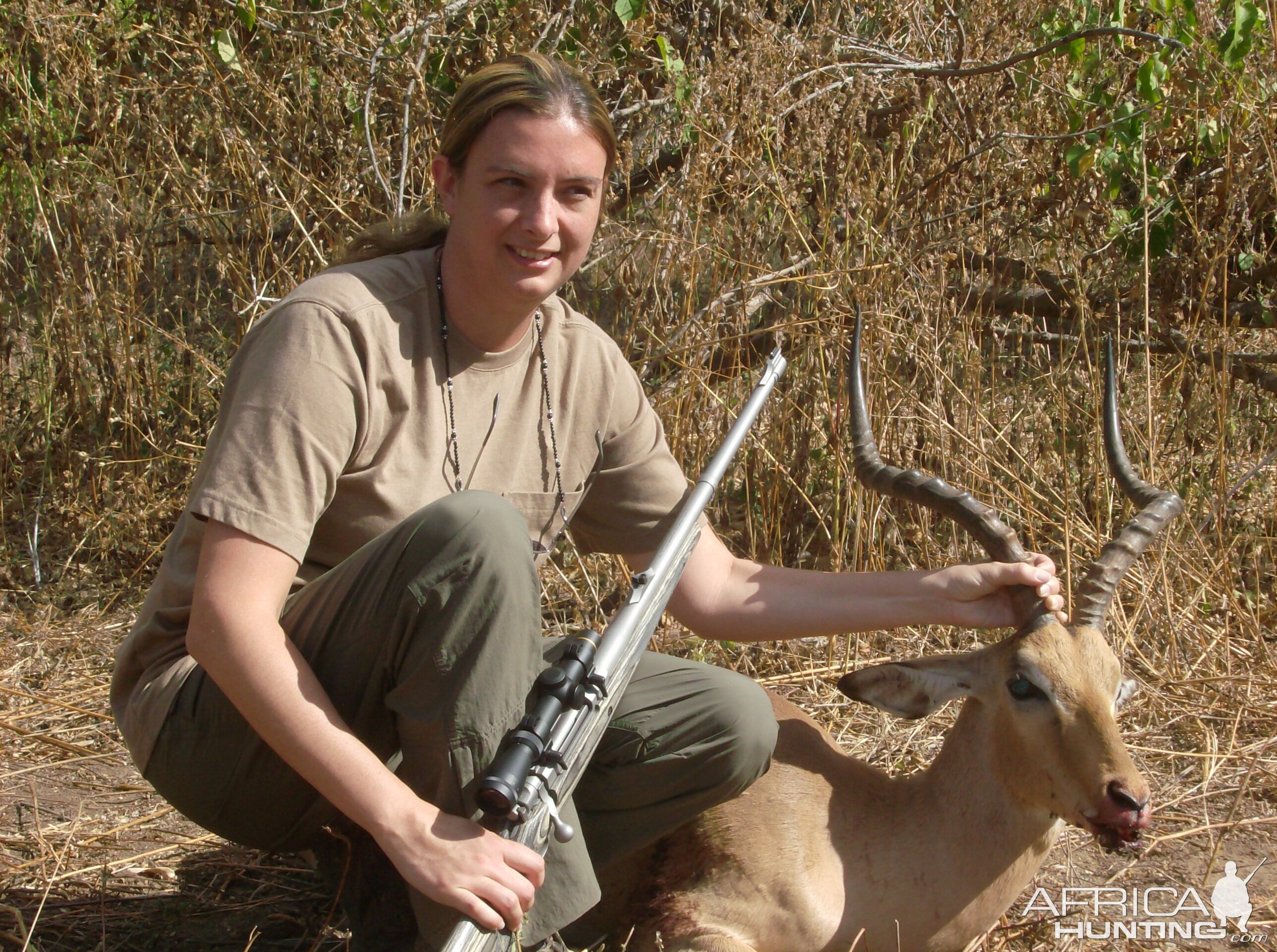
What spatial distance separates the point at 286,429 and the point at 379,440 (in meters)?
0.27

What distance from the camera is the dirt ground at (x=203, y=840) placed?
2959 millimetres

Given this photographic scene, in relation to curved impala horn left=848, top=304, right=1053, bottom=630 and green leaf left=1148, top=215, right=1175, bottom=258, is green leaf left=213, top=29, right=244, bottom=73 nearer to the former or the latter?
Answer: curved impala horn left=848, top=304, right=1053, bottom=630

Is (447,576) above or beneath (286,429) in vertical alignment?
beneath

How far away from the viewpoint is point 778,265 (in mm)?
5121

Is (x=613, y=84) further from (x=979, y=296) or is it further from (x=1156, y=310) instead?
(x=1156, y=310)

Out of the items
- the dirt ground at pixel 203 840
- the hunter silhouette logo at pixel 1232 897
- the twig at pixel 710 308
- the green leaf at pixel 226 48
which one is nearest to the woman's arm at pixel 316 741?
the dirt ground at pixel 203 840

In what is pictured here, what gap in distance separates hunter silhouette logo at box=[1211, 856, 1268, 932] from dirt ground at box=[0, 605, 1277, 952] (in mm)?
25

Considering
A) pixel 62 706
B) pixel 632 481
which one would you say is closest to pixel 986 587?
pixel 632 481

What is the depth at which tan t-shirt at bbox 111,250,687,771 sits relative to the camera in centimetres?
219

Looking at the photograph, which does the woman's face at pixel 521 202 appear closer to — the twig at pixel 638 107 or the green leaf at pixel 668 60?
the green leaf at pixel 668 60

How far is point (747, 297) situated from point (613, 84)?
1425 mm

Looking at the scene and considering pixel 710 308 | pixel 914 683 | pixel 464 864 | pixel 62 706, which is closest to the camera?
pixel 464 864

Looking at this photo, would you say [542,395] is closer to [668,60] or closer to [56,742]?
[56,742]

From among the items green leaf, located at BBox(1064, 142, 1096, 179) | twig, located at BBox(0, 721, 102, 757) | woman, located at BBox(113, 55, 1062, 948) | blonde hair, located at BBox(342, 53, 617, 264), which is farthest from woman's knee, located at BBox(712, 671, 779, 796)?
green leaf, located at BBox(1064, 142, 1096, 179)
